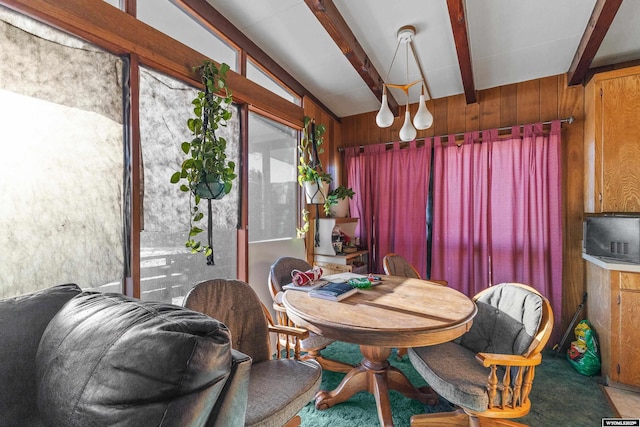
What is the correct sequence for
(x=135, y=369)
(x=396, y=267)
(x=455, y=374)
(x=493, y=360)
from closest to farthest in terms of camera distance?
(x=135, y=369) → (x=493, y=360) → (x=455, y=374) → (x=396, y=267)

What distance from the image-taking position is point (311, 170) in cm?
277

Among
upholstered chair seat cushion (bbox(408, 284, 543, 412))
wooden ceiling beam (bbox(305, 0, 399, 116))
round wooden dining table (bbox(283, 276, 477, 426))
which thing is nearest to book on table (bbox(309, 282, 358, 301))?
round wooden dining table (bbox(283, 276, 477, 426))

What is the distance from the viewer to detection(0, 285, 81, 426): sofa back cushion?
2.87 ft

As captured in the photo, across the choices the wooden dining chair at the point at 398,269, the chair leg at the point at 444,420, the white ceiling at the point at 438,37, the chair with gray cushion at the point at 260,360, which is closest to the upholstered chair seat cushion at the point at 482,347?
the chair leg at the point at 444,420

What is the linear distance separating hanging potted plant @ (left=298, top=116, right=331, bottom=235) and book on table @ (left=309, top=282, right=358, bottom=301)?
1101mm

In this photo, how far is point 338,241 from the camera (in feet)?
10.4

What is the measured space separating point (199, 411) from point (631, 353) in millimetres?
2844

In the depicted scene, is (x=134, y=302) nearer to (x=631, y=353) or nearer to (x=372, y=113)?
(x=631, y=353)

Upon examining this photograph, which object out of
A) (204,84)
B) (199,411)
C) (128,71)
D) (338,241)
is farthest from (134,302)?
(338,241)

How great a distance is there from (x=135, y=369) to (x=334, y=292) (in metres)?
1.18

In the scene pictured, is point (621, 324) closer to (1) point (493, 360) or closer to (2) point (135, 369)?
(1) point (493, 360)

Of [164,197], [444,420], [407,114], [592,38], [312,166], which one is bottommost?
[444,420]

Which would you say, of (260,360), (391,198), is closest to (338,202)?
(391,198)

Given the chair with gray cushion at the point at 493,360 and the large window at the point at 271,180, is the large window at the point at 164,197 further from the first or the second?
the chair with gray cushion at the point at 493,360
